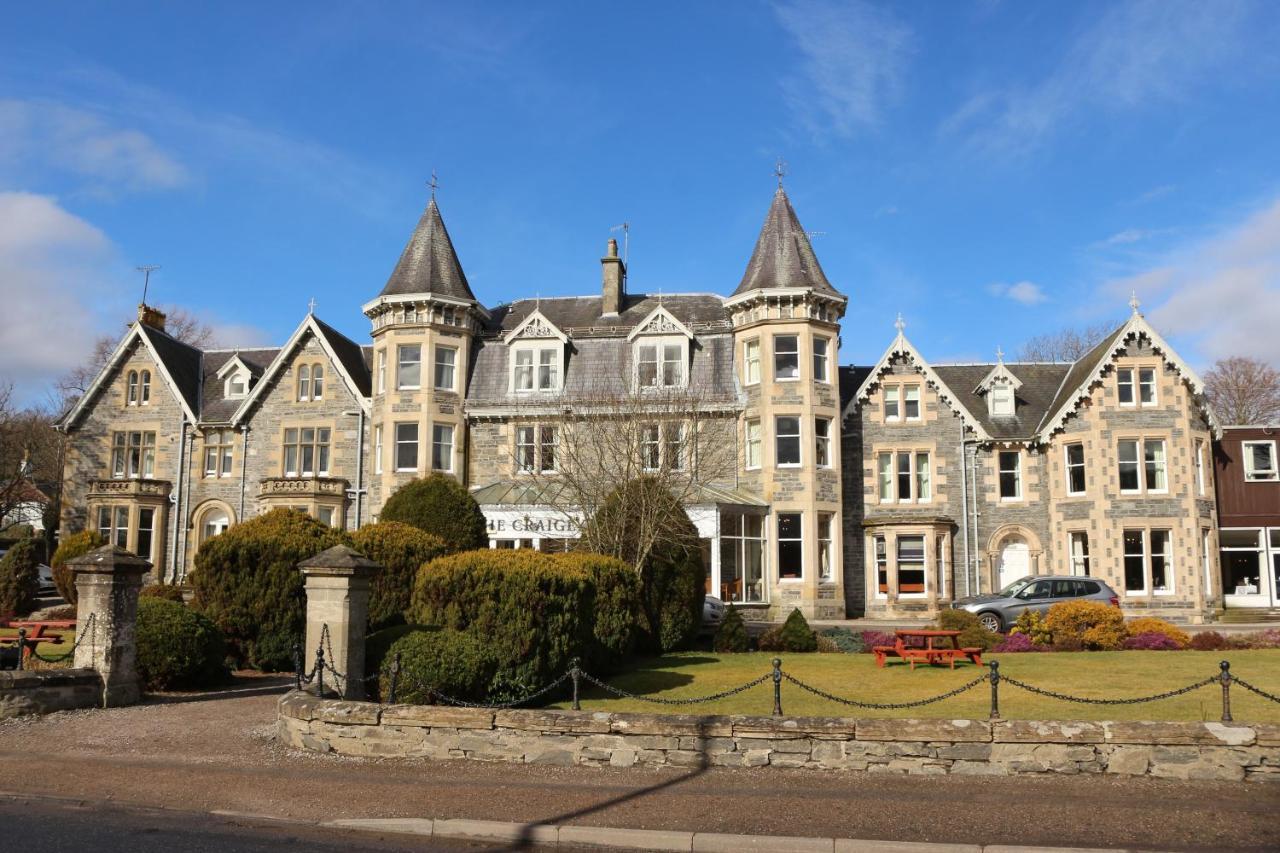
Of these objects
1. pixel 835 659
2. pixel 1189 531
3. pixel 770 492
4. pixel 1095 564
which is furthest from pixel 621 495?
pixel 1189 531

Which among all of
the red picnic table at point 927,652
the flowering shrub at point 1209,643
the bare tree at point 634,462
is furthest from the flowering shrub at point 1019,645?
the bare tree at point 634,462

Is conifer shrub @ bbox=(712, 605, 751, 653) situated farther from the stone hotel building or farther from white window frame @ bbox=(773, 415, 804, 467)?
white window frame @ bbox=(773, 415, 804, 467)

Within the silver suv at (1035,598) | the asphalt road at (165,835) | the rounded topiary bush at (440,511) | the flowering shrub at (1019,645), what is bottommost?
the asphalt road at (165,835)

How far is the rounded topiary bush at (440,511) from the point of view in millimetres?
20438

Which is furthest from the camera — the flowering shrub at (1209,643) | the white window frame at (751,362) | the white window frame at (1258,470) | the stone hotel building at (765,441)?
the white window frame at (1258,470)

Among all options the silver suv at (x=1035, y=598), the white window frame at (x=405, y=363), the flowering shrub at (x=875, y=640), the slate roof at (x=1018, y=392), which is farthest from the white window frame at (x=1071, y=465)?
the white window frame at (x=405, y=363)

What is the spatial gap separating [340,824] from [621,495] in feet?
45.1

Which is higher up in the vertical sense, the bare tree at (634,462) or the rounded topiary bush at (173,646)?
the bare tree at (634,462)

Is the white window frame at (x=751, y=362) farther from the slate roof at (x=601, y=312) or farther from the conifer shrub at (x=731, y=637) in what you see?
the conifer shrub at (x=731, y=637)

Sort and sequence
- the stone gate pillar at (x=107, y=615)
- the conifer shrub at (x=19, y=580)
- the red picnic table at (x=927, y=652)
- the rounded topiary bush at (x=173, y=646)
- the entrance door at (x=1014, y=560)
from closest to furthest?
the stone gate pillar at (x=107, y=615) → the rounded topiary bush at (x=173, y=646) → the red picnic table at (x=927, y=652) → the conifer shrub at (x=19, y=580) → the entrance door at (x=1014, y=560)

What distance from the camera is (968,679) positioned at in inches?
669

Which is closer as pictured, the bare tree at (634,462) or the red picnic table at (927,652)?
the red picnic table at (927,652)

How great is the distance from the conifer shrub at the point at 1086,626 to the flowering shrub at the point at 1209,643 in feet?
5.17

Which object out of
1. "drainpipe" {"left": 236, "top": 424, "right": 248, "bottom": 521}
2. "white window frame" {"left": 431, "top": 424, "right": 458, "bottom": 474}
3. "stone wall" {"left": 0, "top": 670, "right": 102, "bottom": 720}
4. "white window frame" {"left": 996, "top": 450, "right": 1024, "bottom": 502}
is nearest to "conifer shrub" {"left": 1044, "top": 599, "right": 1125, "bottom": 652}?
"white window frame" {"left": 996, "top": 450, "right": 1024, "bottom": 502}
